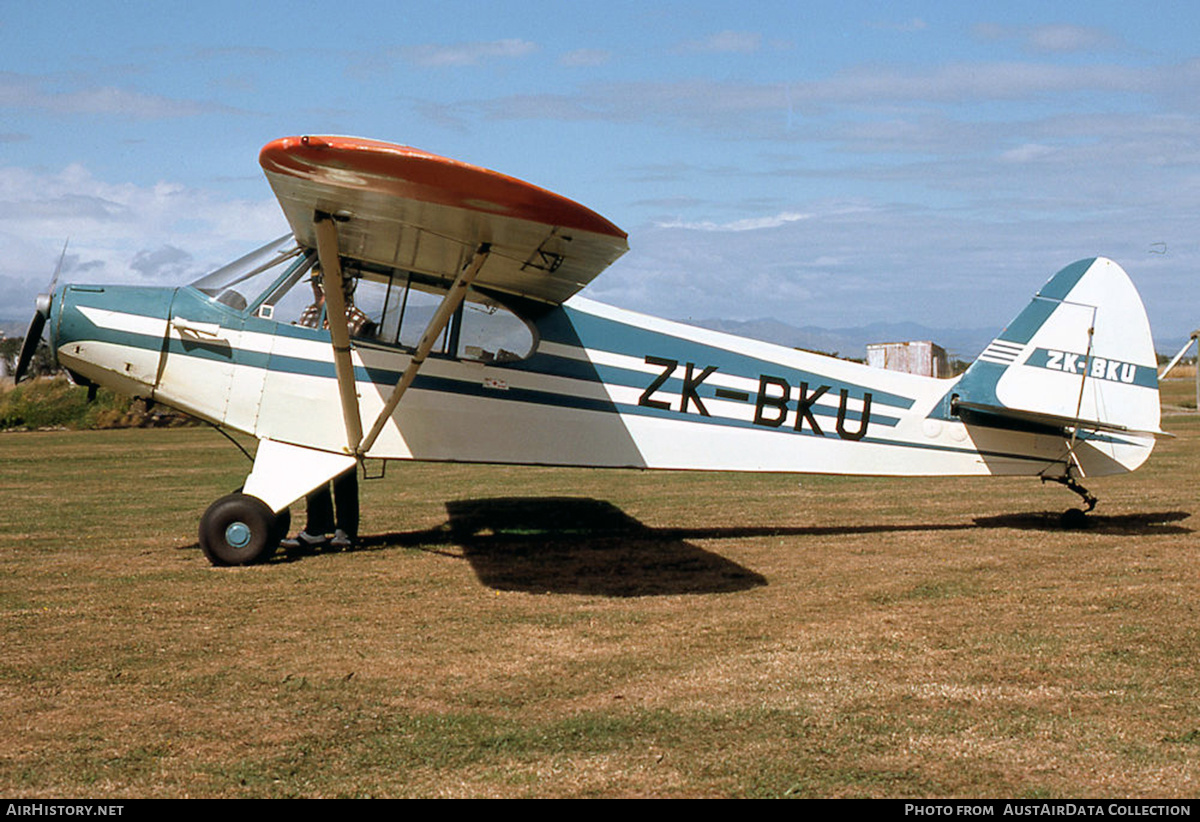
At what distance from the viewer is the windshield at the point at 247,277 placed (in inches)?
310

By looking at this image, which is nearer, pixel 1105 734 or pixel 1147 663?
pixel 1105 734

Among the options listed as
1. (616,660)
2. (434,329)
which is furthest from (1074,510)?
(434,329)

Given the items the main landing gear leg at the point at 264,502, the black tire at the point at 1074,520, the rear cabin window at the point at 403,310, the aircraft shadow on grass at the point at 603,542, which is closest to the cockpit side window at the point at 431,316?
the rear cabin window at the point at 403,310

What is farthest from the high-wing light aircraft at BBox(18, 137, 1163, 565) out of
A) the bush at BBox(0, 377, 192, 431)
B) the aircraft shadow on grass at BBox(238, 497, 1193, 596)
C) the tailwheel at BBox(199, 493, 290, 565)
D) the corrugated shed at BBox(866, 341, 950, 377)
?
the bush at BBox(0, 377, 192, 431)

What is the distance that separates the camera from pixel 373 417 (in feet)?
25.9

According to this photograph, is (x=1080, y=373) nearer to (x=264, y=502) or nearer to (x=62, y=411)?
(x=264, y=502)

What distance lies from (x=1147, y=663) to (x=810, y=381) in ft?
14.1

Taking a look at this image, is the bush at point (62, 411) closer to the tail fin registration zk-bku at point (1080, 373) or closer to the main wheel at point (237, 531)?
the main wheel at point (237, 531)

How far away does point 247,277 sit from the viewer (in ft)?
26.0

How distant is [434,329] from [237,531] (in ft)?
7.00

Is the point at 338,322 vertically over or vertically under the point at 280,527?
over

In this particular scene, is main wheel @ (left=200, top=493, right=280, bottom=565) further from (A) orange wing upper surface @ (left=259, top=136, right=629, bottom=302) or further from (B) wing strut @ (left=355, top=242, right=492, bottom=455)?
(A) orange wing upper surface @ (left=259, top=136, right=629, bottom=302)
